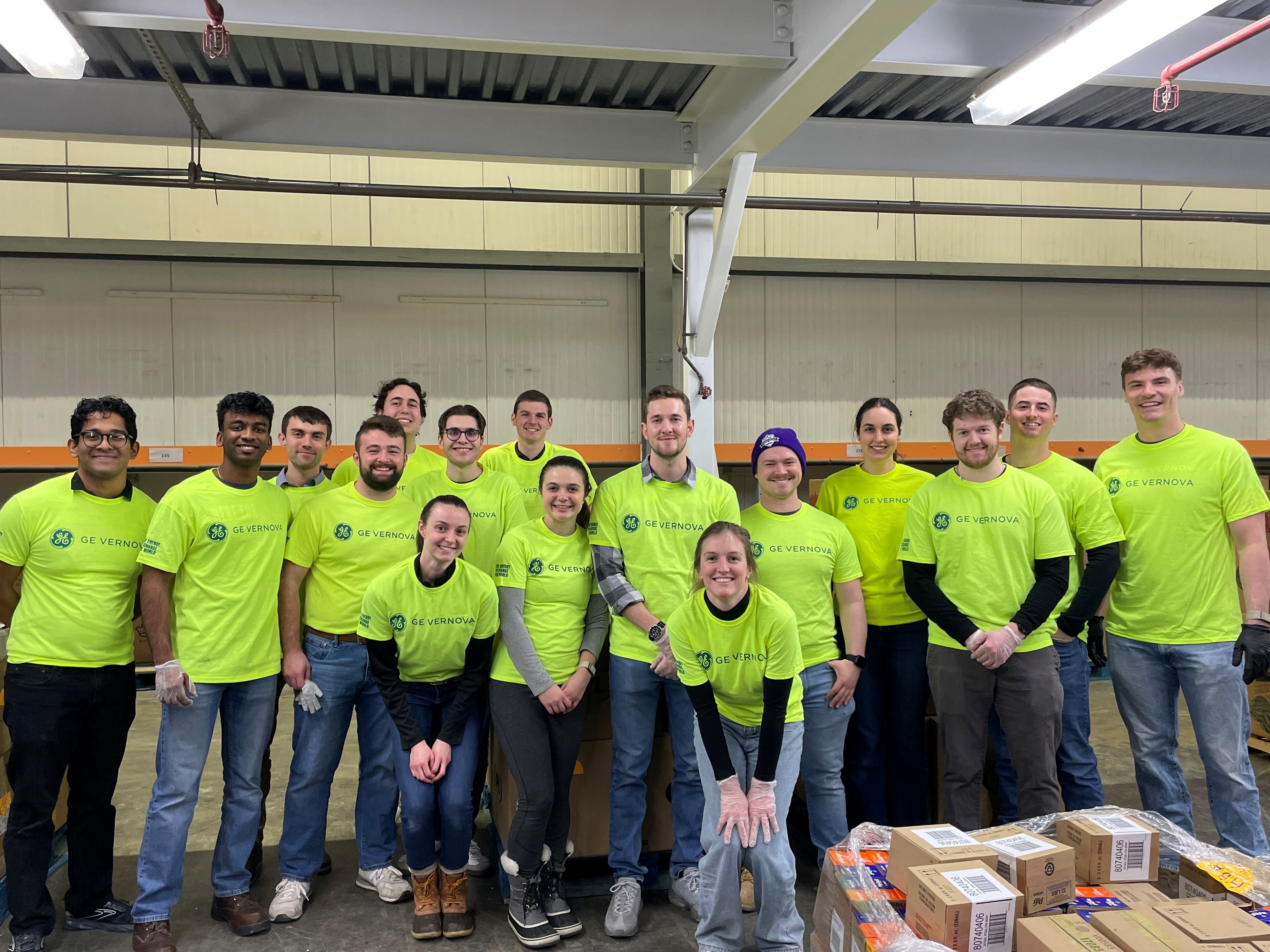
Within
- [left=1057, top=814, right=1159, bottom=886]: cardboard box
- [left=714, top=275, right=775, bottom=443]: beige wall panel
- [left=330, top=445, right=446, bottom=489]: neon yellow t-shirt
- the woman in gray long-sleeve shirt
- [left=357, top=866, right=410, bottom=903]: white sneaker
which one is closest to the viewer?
[left=1057, top=814, right=1159, bottom=886]: cardboard box

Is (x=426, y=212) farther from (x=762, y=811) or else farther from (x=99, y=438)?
(x=762, y=811)

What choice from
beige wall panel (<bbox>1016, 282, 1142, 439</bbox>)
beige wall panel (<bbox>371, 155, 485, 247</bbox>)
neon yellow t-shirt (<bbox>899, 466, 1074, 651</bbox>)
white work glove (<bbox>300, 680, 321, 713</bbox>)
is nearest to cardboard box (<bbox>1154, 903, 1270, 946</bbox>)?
neon yellow t-shirt (<bbox>899, 466, 1074, 651</bbox>)

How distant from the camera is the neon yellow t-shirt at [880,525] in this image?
3.21m

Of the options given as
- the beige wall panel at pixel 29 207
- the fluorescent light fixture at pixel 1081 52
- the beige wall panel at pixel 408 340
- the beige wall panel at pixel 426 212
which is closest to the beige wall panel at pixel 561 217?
the beige wall panel at pixel 426 212

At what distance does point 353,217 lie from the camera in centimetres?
617

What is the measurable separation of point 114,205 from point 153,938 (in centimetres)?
509

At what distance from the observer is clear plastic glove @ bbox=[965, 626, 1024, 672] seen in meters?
2.78

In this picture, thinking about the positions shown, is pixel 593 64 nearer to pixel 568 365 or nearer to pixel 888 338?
pixel 568 365

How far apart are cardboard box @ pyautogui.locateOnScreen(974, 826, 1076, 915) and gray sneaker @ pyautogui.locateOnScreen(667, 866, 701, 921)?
3.77 feet

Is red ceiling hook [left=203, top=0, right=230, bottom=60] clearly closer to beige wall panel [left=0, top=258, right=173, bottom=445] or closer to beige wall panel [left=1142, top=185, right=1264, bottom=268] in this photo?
beige wall panel [left=0, top=258, right=173, bottom=445]

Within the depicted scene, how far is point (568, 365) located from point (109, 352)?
10.7 ft

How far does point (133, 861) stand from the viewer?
3531 millimetres

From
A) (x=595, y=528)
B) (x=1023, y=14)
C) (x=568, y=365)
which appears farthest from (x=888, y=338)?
(x=595, y=528)

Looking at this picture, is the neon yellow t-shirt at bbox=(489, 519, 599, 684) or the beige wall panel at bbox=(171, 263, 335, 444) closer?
the neon yellow t-shirt at bbox=(489, 519, 599, 684)
